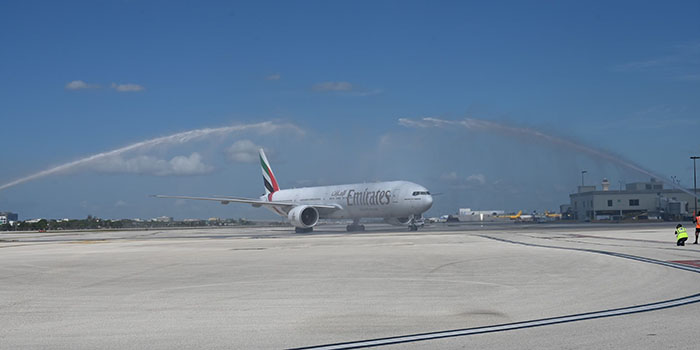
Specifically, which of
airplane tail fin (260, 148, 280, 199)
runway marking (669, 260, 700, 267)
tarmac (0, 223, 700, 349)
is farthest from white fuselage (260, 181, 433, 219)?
runway marking (669, 260, 700, 267)

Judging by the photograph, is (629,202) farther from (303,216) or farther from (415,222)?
(303,216)

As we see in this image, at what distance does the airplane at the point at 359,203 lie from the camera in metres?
60.9

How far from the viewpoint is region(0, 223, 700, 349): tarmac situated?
30.4 ft

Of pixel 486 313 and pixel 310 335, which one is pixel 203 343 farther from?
pixel 486 313

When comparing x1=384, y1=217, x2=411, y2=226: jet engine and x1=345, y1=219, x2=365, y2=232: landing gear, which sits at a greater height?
x1=384, y1=217, x2=411, y2=226: jet engine

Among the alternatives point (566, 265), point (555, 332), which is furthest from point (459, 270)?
point (555, 332)

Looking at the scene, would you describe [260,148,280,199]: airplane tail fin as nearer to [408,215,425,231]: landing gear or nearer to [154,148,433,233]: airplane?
[154,148,433,233]: airplane

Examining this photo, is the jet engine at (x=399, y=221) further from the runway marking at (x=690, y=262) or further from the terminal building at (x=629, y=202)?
the terminal building at (x=629, y=202)

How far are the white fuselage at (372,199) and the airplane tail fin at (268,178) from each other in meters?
11.5

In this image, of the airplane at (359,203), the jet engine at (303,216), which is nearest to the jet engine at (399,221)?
the airplane at (359,203)

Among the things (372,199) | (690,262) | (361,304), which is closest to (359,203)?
(372,199)

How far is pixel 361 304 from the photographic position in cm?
1271

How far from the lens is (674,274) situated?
17.0m

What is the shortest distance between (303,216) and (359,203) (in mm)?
6496
